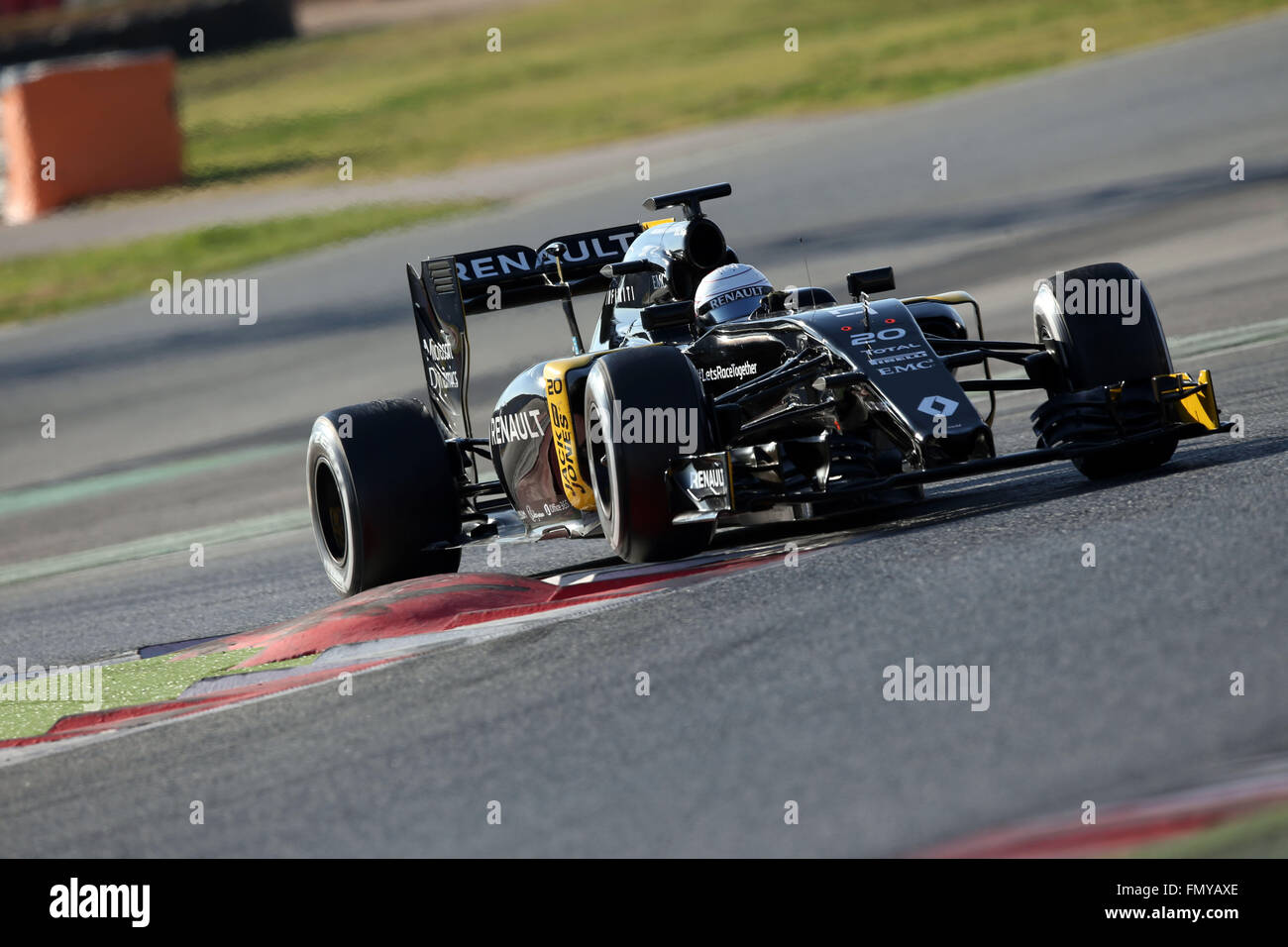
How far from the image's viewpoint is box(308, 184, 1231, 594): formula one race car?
646cm

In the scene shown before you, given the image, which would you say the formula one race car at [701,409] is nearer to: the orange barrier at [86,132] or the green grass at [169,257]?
the green grass at [169,257]

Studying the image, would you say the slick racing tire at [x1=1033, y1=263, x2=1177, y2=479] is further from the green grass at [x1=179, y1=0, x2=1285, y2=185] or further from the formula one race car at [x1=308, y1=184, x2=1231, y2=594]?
the green grass at [x1=179, y1=0, x2=1285, y2=185]

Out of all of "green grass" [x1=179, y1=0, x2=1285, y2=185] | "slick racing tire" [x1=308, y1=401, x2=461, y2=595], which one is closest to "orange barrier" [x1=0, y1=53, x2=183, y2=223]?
"green grass" [x1=179, y1=0, x2=1285, y2=185]

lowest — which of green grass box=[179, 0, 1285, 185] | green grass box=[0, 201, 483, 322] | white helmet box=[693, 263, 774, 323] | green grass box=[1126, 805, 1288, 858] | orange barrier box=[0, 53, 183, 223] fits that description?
green grass box=[1126, 805, 1288, 858]

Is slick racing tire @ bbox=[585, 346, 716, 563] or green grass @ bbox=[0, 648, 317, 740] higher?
slick racing tire @ bbox=[585, 346, 716, 563]

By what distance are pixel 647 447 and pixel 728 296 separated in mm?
1277

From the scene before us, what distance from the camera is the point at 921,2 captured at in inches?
1321

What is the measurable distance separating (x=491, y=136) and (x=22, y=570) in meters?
18.4

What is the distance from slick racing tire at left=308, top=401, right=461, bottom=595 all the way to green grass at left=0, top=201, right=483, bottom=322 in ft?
48.6

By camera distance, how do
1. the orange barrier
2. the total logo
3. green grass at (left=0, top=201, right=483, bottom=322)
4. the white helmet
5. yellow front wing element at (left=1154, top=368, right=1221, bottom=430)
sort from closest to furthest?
the total logo, yellow front wing element at (left=1154, top=368, right=1221, bottom=430), the white helmet, green grass at (left=0, top=201, right=483, bottom=322), the orange barrier

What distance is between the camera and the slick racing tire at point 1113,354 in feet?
22.6

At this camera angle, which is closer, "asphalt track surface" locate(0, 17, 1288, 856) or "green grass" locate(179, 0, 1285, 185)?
"asphalt track surface" locate(0, 17, 1288, 856)

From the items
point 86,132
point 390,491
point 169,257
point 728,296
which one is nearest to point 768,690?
point 728,296
